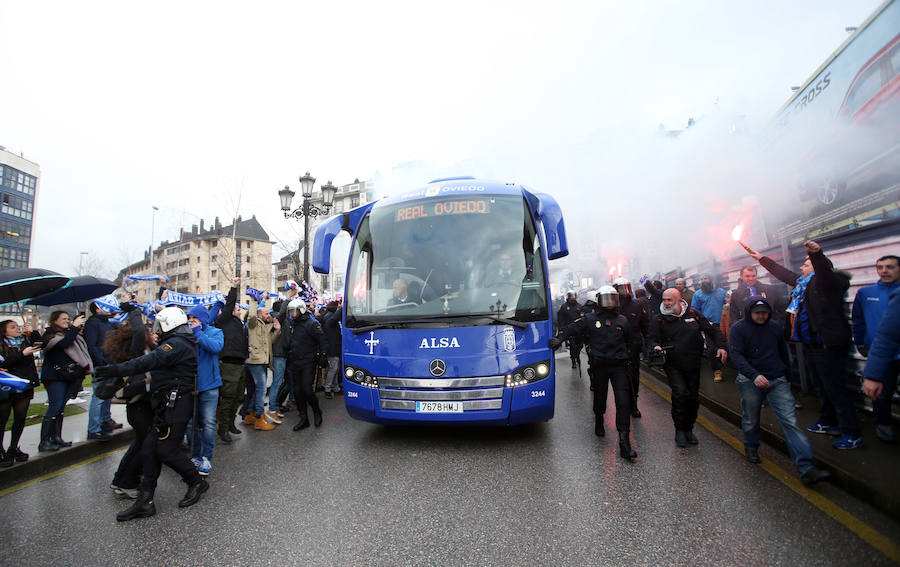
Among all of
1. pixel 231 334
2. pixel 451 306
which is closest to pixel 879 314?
pixel 451 306

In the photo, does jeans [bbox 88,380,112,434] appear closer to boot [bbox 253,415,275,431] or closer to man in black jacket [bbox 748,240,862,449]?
boot [bbox 253,415,275,431]

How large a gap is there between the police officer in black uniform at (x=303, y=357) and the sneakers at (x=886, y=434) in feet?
20.5

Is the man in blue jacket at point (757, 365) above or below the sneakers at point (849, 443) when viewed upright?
above

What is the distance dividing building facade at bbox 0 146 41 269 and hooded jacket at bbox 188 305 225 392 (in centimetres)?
9416

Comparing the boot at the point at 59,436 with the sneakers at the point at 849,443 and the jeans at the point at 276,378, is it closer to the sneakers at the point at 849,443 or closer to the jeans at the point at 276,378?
the jeans at the point at 276,378

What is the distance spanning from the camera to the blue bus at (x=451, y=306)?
4.57m

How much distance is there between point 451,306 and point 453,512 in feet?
6.90

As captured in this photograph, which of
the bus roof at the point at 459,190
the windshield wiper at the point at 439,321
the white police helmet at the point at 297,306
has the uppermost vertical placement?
the bus roof at the point at 459,190

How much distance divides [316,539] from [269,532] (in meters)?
0.40

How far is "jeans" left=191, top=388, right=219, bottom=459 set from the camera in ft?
14.9

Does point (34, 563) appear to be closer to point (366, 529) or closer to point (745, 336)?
point (366, 529)

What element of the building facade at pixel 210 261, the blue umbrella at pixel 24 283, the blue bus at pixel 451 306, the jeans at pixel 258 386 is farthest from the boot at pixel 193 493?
the building facade at pixel 210 261

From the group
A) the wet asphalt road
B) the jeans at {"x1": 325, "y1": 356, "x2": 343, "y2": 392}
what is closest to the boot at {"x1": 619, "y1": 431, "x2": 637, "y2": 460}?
the wet asphalt road

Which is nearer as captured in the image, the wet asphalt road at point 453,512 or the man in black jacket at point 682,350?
the wet asphalt road at point 453,512
